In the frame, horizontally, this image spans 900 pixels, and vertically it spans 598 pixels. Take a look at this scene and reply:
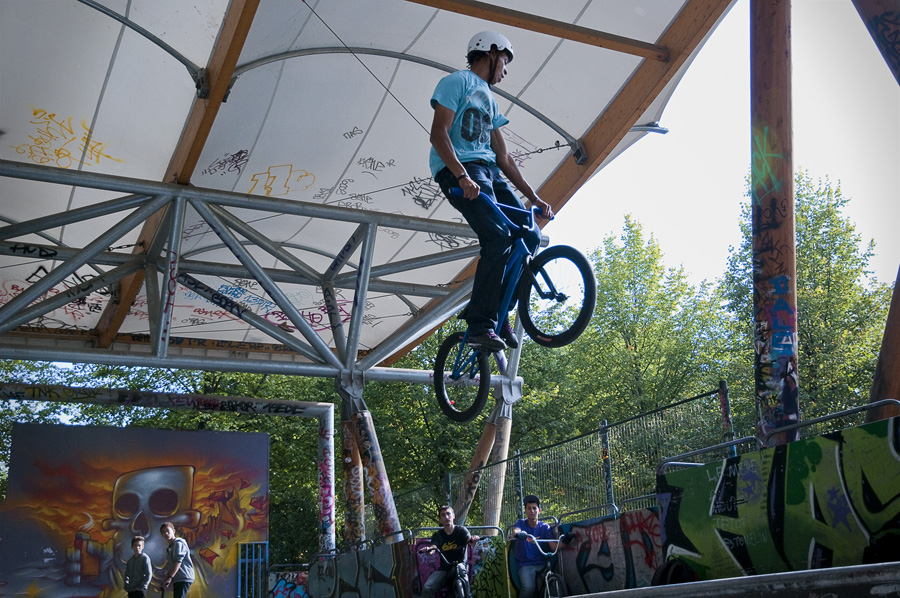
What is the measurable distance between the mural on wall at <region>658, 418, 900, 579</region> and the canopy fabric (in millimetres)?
5955

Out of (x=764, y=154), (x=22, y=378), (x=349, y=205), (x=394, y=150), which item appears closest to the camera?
(x=764, y=154)

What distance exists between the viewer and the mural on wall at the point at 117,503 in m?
16.1

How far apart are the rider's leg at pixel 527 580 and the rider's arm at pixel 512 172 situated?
4.38m

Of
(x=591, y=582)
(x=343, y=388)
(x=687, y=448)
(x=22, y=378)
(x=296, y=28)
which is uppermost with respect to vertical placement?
(x=22, y=378)

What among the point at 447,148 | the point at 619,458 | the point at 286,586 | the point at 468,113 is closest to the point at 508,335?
the point at 447,148

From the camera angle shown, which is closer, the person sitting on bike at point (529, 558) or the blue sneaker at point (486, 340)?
the blue sneaker at point (486, 340)

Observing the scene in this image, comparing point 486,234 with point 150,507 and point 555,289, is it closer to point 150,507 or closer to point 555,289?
point 555,289

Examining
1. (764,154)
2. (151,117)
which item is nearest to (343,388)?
(151,117)

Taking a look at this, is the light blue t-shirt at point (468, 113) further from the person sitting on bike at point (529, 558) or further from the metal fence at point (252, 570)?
the metal fence at point (252, 570)

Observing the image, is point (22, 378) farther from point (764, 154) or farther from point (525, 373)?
point (764, 154)

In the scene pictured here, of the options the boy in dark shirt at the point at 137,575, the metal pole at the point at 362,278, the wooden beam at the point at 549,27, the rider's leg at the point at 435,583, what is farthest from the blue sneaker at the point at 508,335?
the boy in dark shirt at the point at 137,575

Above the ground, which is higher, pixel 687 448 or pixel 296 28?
pixel 296 28

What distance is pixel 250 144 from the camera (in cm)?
1259

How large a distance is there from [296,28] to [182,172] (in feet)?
8.95
